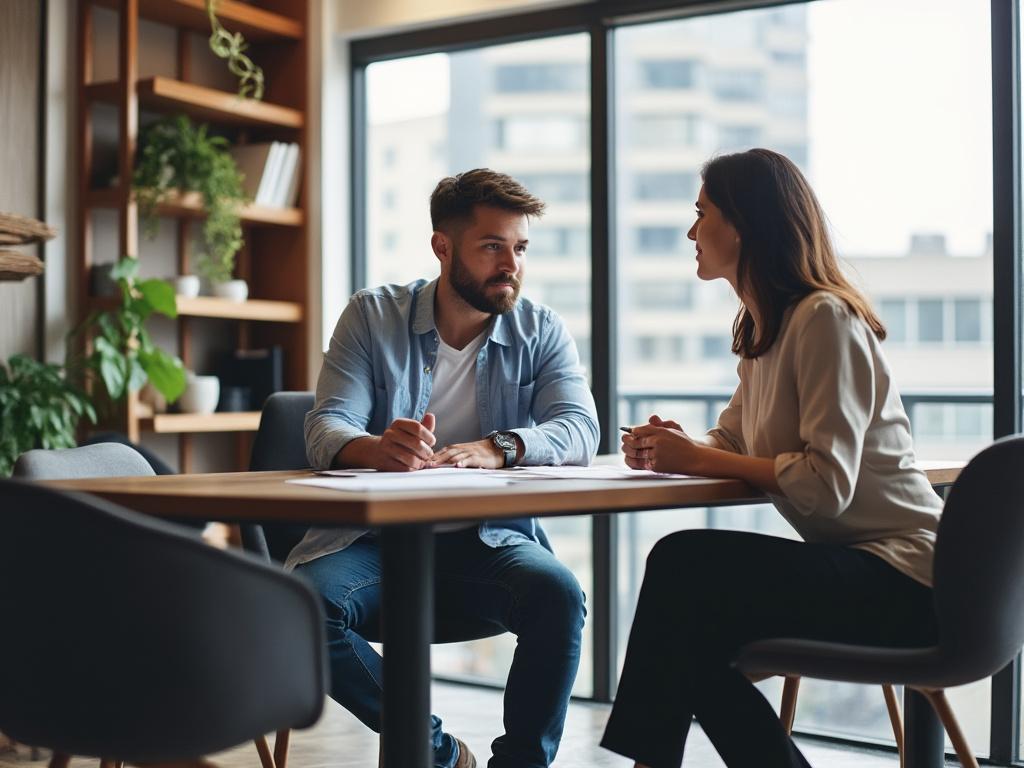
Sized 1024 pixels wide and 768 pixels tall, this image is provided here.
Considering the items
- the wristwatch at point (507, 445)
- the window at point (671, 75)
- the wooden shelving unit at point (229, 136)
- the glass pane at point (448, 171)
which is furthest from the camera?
the window at point (671, 75)

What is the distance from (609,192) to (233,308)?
4.03ft

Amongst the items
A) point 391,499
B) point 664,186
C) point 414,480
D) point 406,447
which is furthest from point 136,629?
point 664,186

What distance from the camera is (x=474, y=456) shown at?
202cm

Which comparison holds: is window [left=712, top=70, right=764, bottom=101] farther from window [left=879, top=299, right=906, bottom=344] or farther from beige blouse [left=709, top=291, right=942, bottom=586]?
beige blouse [left=709, top=291, right=942, bottom=586]

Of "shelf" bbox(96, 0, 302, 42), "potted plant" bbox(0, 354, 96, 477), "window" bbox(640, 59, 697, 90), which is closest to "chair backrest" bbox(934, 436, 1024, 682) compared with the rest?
"potted plant" bbox(0, 354, 96, 477)

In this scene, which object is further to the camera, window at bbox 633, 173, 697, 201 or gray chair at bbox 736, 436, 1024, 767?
window at bbox 633, 173, 697, 201

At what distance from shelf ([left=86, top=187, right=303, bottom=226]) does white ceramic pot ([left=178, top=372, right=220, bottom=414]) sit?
1.67 ft

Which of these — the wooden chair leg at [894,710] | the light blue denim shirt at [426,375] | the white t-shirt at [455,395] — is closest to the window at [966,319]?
the wooden chair leg at [894,710]

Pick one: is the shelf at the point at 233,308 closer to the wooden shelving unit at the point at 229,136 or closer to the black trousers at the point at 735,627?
the wooden shelving unit at the point at 229,136

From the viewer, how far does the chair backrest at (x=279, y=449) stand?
2.49 metres

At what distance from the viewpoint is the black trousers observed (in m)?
1.69

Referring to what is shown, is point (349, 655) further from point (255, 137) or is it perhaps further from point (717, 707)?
point (255, 137)

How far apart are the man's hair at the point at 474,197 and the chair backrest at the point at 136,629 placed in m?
1.35

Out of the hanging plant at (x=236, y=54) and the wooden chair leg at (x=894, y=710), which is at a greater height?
the hanging plant at (x=236, y=54)
